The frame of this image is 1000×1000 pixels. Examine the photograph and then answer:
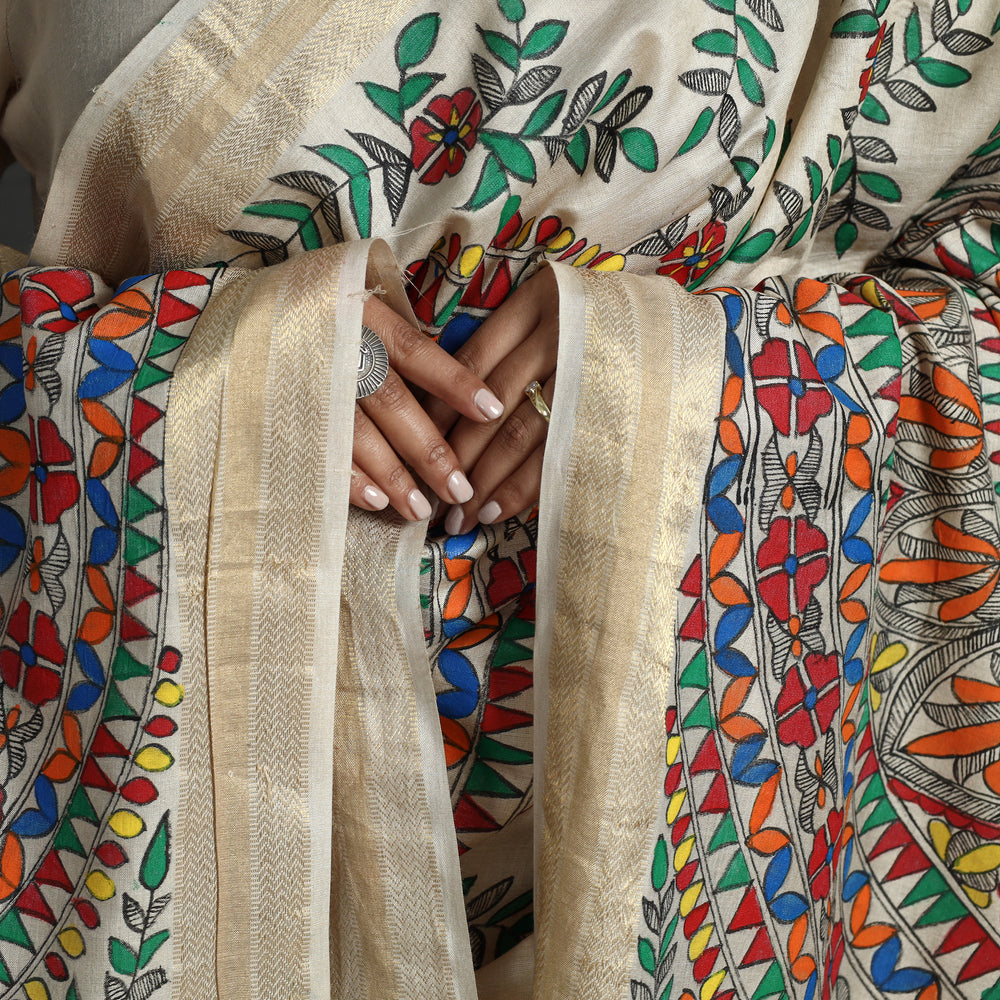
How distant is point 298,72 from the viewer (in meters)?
0.53

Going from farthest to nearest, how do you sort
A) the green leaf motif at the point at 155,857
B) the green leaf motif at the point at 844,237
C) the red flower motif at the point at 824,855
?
the green leaf motif at the point at 844,237, the red flower motif at the point at 824,855, the green leaf motif at the point at 155,857

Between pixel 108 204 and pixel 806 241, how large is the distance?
481mm

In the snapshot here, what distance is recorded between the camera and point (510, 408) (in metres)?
0.56

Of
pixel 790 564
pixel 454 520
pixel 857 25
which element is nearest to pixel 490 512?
pixel 454 520

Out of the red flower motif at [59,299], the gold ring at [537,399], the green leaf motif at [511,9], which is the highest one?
the green leaf motif at [511,9]

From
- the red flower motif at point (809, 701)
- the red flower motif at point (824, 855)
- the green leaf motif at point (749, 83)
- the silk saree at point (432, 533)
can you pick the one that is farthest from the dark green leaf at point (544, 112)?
the red flower motif at point (824, 855)

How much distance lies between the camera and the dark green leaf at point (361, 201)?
0.54 meters

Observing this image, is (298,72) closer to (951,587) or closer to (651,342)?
(651,342)

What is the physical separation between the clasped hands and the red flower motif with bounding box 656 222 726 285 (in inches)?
4.3

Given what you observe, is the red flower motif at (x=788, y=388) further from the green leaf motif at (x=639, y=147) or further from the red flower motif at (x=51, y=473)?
the red flower motif at (x=51, y=473)

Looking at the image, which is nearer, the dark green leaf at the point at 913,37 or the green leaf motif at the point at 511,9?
the green leaf motif at the point at 511,9

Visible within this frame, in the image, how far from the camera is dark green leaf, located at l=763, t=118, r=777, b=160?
1.96 feet

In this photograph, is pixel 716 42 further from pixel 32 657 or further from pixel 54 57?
pixel 32 657

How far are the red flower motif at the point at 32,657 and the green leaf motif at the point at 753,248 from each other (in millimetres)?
501
